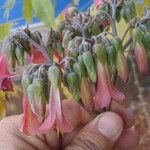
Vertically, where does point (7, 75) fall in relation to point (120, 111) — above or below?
above

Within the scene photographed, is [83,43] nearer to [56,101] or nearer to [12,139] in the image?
[56,101]

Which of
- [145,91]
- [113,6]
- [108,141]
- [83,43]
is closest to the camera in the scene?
[83,43]

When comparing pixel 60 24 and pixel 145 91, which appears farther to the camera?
pixel 145 91

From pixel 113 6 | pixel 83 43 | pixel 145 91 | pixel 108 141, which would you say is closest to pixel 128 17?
pixel 113 6

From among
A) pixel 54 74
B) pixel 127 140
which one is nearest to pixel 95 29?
pixel 54 74

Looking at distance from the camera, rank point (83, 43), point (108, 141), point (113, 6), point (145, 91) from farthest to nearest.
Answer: point (145, 91) → point (108, 141) → point (113, 6) → point (83, 43)

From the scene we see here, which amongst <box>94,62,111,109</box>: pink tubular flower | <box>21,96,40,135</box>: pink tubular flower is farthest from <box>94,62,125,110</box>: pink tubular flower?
<box>21,96,40,135</box>: pink tubular flower

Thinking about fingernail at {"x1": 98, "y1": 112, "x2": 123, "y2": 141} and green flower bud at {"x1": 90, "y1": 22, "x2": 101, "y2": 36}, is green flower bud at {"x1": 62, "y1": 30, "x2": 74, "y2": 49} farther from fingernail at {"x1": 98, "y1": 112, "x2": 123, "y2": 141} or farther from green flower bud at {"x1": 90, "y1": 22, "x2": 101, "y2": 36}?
fingernail at {"x1": 98, "y1": 112, "x2": 123, "y2": 141}
